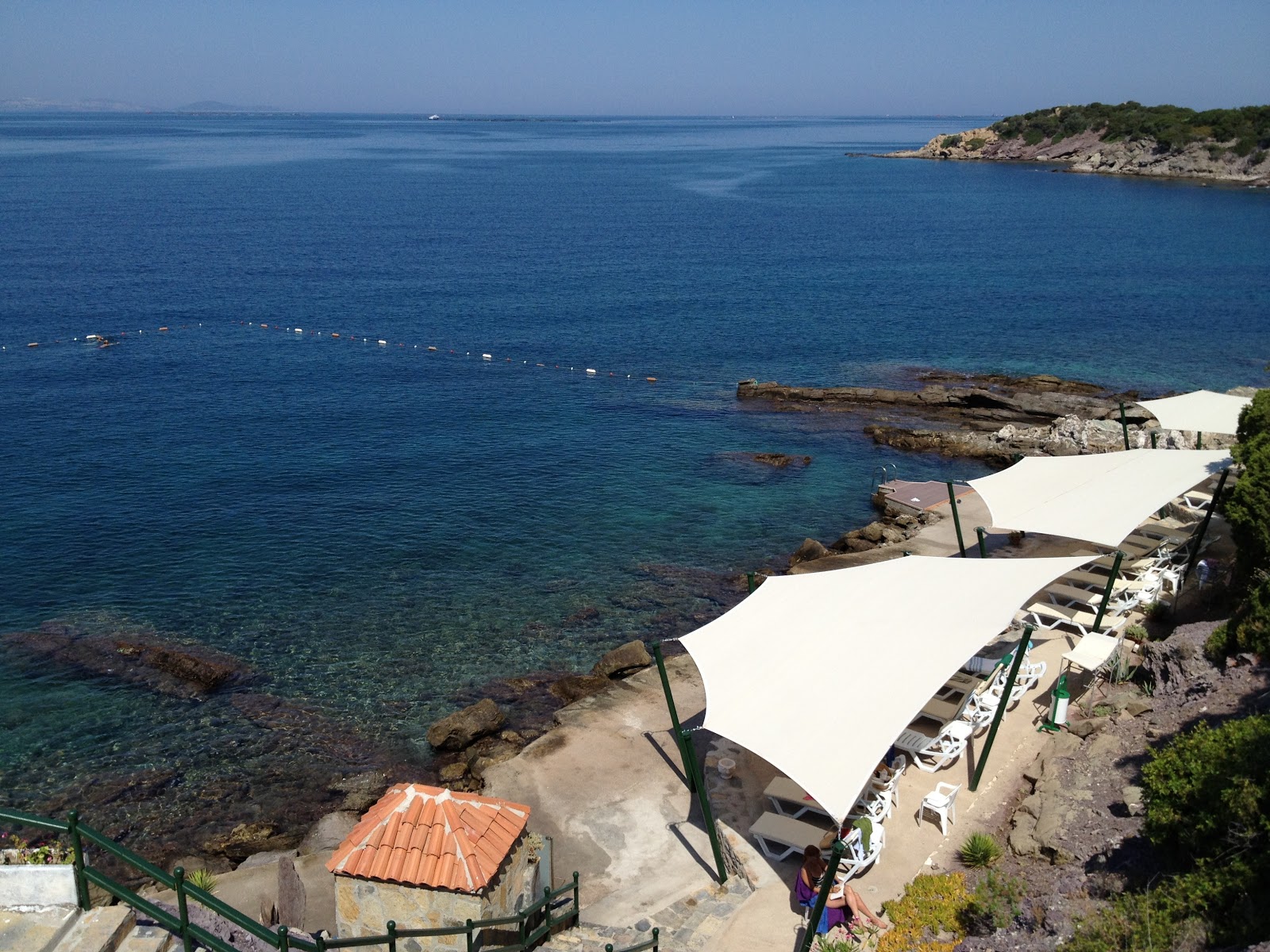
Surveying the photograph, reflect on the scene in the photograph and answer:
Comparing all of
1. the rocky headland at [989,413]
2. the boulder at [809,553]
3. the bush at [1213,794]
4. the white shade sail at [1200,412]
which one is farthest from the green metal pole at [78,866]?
the rocky headland at [989,413]

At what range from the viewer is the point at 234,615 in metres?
24.0

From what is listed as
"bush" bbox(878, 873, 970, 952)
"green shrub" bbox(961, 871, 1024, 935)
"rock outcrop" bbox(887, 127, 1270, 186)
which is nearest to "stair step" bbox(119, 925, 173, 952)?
"bush" bbox(878, 873, 970, 952)

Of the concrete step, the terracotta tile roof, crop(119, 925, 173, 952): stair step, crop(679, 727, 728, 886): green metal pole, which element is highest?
the concrete step

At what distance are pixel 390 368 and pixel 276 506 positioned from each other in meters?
17.5

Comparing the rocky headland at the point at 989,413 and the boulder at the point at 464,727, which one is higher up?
the rocky headland at the point at 989,413

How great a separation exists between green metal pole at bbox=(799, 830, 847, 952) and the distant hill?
468 ft

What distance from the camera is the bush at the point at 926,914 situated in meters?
10.8

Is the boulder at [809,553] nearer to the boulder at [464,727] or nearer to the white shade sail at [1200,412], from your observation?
the white shade sail at [1200,412]

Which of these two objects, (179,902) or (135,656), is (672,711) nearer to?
(179,902)

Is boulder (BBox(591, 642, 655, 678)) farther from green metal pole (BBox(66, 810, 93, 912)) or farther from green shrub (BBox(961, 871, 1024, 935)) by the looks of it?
green metal pole (BBox(66, 810, 93, 912))

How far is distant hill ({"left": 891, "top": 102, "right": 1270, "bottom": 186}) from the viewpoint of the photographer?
133000 millimetres

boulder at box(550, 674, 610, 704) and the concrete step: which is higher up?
the concrete step

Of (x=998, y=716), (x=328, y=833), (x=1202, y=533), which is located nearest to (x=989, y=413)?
(x=1202, y=533)

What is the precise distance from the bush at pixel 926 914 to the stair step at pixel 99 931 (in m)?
7.40
